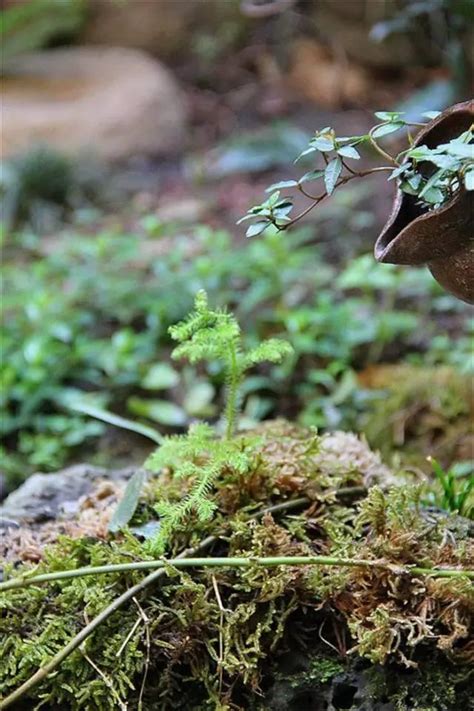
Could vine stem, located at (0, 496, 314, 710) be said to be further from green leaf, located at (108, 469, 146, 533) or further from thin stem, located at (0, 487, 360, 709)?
green leaf, located at (108, 469, 146, 533)

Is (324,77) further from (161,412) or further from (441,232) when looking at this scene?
(441,232)

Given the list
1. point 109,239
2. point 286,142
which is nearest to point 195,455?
point 109,239

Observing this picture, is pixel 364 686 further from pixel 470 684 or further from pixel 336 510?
pixel 336 510

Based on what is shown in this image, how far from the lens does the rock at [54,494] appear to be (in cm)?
140

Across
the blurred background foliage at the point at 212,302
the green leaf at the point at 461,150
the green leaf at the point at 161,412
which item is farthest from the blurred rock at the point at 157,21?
the green leaf at the point at 461,150

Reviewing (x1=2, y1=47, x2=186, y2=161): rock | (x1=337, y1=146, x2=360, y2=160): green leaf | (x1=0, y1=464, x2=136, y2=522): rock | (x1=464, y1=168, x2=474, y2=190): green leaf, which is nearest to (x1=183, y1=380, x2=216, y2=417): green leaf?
(x1=0, y1=464, x2=136, y2=522): rock

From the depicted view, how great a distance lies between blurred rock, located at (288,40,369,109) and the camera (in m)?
4.87

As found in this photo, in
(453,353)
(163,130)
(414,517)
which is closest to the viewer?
(414,517)


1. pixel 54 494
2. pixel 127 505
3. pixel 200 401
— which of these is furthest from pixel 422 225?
pixel 200 401

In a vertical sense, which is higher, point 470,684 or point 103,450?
point 470,684

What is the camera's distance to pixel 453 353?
2.47 metres

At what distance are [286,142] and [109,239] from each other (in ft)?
5.41

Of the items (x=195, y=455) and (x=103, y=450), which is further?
(x=103, y=450)

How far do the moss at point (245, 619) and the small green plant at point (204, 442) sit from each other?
57mm
